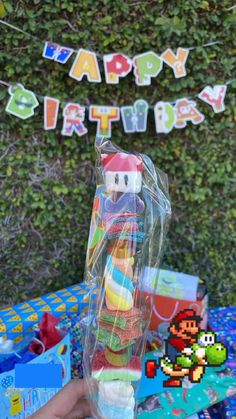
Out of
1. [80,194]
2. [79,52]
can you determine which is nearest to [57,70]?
[79,52]

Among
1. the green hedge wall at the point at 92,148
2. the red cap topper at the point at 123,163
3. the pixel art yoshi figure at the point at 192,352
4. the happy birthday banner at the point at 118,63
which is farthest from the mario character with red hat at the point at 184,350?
the happy birthday banner at the point at 118,63

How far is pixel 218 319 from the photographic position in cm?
213

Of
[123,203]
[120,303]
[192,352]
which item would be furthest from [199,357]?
[123,203]

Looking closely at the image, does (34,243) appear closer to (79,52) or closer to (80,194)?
(80,194)

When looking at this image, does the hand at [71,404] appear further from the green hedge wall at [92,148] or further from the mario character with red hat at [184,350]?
the green hedge wall at [92,148]

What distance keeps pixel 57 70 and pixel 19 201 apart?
63cm

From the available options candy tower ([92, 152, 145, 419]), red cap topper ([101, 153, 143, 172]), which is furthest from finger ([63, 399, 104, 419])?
red cap topper ([101, 153, 143, 172])

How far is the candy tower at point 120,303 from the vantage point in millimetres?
1103

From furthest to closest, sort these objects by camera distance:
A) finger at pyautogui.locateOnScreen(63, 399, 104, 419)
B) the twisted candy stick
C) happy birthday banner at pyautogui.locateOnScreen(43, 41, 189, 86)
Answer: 1. happy birthday banner at pyautogui.locateOnScreen(43, 41, 189, 86)
2. finger at pyautogui.locateOnScreen(63, 399, 104, 419)
3. the twisted candy stick

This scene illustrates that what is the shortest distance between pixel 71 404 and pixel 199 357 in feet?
1.26

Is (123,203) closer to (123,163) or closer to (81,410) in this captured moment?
(123,163)

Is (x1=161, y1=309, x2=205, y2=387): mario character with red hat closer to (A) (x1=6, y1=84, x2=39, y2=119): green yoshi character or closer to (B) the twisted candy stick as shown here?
(B) the twisted candy stick

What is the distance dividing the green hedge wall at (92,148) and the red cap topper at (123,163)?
0.91 metres

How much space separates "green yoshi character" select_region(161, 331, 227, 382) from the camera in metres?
1.25
